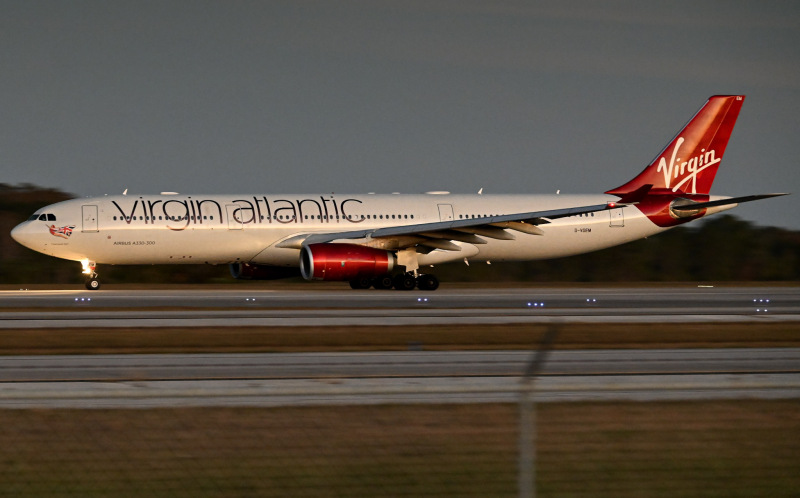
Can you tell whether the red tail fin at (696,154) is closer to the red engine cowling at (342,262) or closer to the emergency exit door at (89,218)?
the red engine cowling at (342,262)

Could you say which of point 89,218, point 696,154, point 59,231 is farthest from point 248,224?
point 696,154

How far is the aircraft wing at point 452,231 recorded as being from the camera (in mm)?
35906

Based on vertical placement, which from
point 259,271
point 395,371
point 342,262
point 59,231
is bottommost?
point 395,371

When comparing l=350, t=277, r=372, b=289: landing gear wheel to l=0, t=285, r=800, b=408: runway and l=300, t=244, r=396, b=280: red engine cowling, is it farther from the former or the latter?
l=0, t=285, r=800, b=408: runway

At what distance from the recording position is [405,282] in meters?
38.0

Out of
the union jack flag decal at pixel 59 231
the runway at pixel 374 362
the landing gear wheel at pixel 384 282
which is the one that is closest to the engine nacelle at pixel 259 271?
the landing gear wheel at pixel 384 282

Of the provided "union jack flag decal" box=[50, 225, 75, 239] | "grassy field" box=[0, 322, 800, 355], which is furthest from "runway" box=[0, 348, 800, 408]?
"union jack flag decal" box=[50, 225, 75, 239]

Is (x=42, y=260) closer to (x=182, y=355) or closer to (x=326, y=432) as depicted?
(x=182, y=355)

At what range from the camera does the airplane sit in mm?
36438

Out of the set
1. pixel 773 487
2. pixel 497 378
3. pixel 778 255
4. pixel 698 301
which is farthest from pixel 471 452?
pixel 778 255

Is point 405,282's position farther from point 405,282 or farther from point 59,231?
point 59,231

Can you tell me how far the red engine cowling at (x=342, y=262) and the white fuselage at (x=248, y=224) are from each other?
1.70m

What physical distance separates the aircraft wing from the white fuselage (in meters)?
0.46

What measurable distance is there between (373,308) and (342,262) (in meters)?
7.50
